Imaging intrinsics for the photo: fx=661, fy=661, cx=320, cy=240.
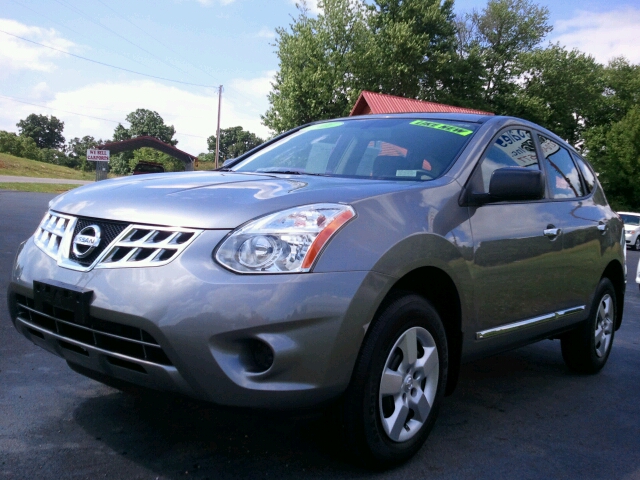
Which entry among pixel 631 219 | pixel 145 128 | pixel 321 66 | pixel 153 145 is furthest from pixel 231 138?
pixel 631 219

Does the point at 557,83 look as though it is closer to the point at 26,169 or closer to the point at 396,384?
the point at 26,169

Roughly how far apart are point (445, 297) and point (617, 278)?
2563 mm

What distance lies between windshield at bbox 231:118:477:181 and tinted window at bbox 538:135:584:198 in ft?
2.71

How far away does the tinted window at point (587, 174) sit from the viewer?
488 cm

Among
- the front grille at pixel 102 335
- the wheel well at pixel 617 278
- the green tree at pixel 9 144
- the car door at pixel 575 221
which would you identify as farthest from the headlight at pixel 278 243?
the green tree at pixel 9 144

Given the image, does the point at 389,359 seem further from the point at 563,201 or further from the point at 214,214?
the point at 563,201

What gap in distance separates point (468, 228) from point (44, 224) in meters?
1.99

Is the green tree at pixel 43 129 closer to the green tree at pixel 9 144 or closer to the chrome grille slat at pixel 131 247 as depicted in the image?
the green tree at pixel 9 144

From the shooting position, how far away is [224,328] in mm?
2299

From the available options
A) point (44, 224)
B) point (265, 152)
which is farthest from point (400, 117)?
point (44, 224)

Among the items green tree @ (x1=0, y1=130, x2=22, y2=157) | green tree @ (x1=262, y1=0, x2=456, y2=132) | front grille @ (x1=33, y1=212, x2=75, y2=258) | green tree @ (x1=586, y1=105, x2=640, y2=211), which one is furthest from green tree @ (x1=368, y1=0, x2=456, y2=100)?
green tree @ (x1=0, y1=130, x2=22, y2=157)

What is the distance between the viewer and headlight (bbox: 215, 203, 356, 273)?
2391 millimetres

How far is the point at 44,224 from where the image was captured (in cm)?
303

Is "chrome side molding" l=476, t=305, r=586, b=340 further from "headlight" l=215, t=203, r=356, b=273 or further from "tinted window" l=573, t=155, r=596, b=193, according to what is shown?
"headlight" l=215, t=203, r=356, b=273
